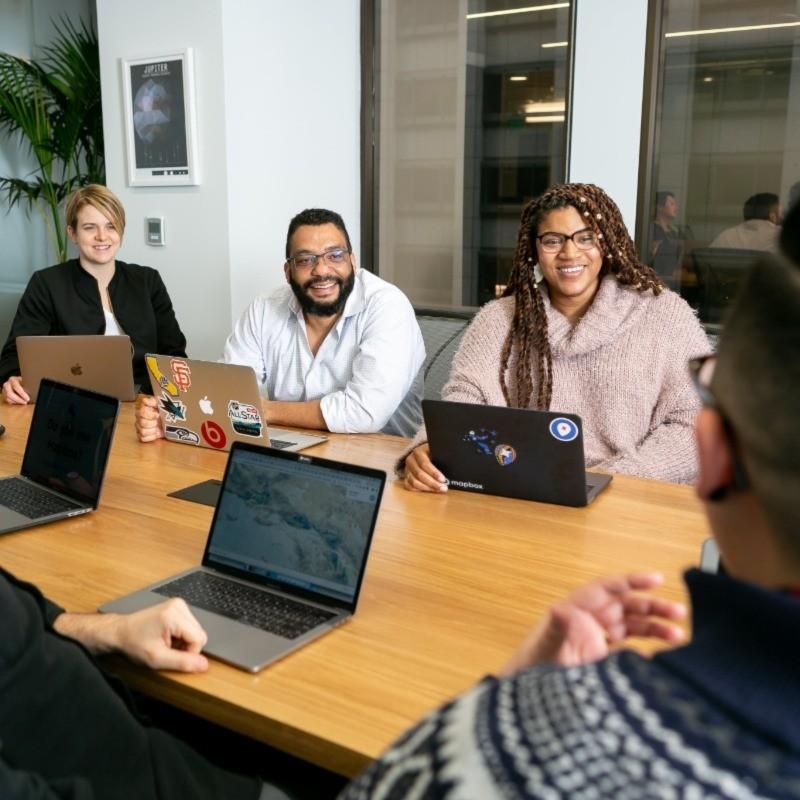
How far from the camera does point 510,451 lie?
183 centimetres

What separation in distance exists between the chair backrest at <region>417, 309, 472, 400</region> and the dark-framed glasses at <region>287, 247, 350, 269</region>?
0.52 meters

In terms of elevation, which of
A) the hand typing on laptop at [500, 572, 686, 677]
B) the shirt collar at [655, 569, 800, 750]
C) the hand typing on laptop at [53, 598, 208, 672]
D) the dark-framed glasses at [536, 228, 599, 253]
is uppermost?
the dark-framed glasses at [536, 228, 599, 253]

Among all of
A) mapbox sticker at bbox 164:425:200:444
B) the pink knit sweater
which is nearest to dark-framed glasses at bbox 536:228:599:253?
the pink knit sweater

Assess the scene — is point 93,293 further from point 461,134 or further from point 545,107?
point 545,107

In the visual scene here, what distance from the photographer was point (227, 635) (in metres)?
1.27

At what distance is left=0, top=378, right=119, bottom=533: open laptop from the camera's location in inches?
71.2

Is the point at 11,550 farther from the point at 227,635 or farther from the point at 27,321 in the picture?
the point at 27,321

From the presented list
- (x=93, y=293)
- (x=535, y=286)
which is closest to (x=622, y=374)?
(x=535, y=286)

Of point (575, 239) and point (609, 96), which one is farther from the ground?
point (609, 96)

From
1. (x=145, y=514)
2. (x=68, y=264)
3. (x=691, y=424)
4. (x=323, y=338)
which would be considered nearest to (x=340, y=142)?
(x=68, y=264)

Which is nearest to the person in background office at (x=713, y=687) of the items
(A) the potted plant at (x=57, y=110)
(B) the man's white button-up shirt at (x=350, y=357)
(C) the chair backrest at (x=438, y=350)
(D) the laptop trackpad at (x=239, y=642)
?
(D) the laptop trackpad at (x=239, y=642)

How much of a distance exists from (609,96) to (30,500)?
107 inches

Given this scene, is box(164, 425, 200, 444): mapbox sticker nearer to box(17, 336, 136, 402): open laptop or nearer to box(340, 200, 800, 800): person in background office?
box(17, 336, 136, 402): open laptop

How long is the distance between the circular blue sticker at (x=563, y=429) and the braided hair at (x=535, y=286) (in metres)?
0.62
